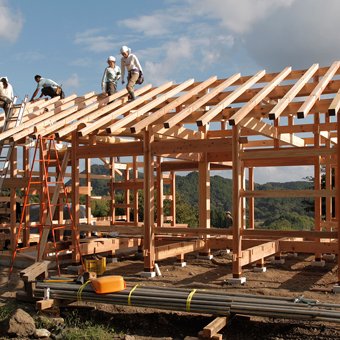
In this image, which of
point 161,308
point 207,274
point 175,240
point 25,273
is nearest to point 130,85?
point 175,240

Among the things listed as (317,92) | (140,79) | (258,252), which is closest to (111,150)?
(140,79)

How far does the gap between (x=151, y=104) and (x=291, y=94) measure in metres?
2.93

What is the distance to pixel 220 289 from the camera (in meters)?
8.75

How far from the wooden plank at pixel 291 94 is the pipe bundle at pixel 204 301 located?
2.99 meters

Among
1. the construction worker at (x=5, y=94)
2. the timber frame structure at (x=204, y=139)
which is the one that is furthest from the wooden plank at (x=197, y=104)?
the construction worker at (x=5, y=94)

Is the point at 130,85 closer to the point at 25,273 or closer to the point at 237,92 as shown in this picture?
the point at 237,92

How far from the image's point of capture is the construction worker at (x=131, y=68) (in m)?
12.3

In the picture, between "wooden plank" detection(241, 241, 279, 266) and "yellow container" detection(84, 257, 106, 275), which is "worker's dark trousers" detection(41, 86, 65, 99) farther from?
"wooden plank" detection(241, 241, 279, 266)

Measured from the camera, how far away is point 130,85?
40.2ft

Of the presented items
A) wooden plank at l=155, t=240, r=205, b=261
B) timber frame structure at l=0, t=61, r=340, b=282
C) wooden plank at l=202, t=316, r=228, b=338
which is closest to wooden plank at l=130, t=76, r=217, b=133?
timber frame structure at l=0, t=61, r=340, b=282

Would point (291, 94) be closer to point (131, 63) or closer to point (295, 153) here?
point (295, 153)

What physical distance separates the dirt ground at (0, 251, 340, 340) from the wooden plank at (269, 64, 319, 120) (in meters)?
2.82

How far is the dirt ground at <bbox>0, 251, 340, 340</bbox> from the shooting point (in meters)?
6.84

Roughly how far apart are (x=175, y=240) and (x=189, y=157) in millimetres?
1982
